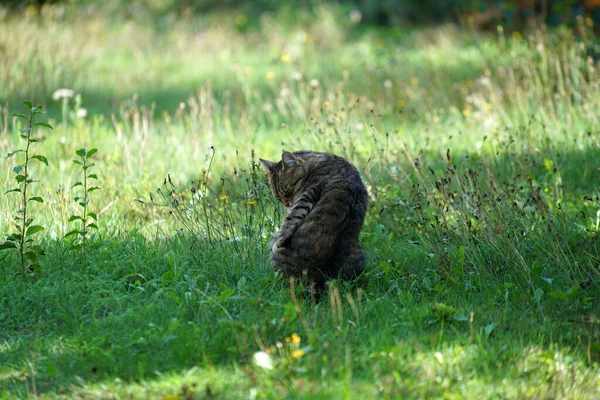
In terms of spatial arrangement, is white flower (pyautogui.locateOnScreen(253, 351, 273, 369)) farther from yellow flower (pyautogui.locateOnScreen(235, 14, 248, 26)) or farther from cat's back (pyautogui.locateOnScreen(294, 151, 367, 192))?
yellow flower (pyautogui.locateOnScreen(235, 14, 248, 26))

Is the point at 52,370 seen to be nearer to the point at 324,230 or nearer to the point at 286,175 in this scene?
the point at 324,230

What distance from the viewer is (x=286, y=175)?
486cm

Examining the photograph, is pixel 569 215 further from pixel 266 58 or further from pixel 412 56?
pixel 266 58

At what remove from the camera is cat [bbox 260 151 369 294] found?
4.25 meters

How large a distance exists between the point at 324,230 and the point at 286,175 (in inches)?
30.2

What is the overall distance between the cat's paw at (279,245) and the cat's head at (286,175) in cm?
60

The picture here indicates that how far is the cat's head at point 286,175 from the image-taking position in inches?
190

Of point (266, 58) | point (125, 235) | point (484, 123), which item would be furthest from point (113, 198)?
point (266, 58)

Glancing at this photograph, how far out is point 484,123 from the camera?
7.49 m

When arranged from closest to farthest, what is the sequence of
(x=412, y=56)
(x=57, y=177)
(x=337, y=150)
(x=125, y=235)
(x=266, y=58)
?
(x=125, y=235), (x=57, y=177), (x=337, y=150), (x=412, y=56), (x=266, y=58)

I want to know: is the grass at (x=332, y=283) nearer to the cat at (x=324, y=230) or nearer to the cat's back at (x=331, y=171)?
the cat at (x=324, y=230)

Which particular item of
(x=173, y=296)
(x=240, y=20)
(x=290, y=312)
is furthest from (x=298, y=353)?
(x=240, y=20)

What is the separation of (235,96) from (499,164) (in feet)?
15.6

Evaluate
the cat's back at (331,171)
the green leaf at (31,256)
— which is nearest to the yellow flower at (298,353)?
the cat's back at (331,171)
